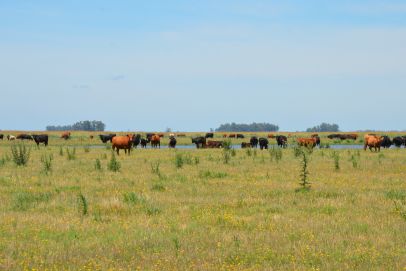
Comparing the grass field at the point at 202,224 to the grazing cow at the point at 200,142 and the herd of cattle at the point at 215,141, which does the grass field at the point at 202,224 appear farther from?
the grazing cow at the point at 200,142

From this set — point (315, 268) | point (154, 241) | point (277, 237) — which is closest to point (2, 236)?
point (154, 241)

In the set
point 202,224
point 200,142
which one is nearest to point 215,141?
point 200,142

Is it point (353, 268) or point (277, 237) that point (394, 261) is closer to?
point (353, 268)

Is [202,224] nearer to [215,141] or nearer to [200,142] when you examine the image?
[215,141]

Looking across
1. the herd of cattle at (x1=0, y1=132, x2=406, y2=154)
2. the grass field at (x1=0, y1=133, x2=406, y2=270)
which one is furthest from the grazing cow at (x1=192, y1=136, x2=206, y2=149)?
the grass field at (x1=0, y1=133, x2=406, y2=270)

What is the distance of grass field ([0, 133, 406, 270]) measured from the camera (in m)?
7.62

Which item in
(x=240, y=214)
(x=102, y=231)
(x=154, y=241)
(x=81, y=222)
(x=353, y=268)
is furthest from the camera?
(x=240, y=214)

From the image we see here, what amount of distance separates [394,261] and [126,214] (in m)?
6.31

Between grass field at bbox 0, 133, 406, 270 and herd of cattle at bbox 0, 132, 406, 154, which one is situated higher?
herd of cattle at bbox 0, 132, 406, 154

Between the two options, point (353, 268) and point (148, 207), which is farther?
point (148, 207)

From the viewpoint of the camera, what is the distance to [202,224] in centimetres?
1029

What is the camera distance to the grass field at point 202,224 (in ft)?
25.0

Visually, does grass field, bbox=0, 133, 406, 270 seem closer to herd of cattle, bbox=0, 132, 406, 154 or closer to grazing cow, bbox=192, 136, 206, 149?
herd of cattle, bbox=0, 132, 406, 154

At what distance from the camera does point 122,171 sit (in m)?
21.3
